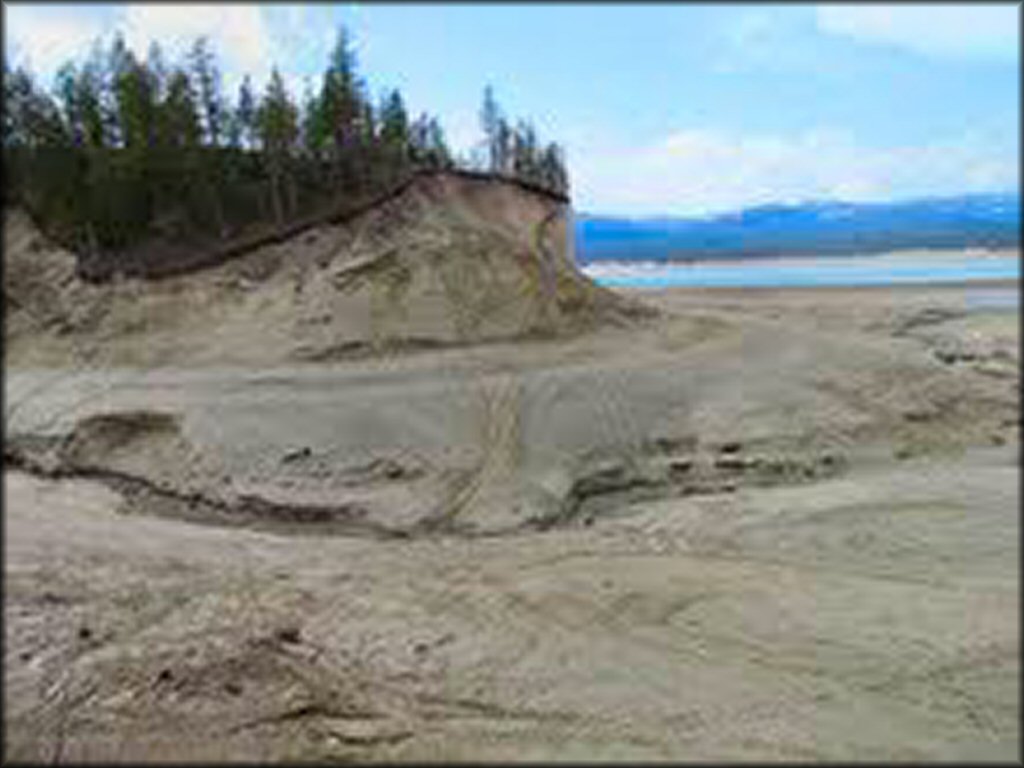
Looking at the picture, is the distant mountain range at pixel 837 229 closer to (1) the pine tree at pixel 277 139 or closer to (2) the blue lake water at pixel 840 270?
(2) the blue lake water at pixel 840 270

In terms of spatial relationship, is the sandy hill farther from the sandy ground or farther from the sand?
the sandy ground

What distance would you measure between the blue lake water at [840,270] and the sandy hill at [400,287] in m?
1.20

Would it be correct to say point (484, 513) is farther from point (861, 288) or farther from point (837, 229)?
point (861, 288)

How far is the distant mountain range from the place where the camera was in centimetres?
565

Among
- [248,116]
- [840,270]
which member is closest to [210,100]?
[248,116]

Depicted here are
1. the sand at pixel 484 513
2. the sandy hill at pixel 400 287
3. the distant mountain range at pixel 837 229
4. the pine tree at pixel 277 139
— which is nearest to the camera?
the distant mountain range at pixel 837 229

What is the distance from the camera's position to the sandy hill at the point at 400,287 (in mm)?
21891

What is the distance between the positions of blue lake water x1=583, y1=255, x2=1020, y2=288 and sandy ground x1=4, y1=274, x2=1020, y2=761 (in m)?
0.37

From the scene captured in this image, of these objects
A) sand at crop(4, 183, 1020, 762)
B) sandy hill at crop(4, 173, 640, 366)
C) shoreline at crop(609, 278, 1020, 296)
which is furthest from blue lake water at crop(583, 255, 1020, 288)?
sandy hill at crop(4, 173, 640, 366)

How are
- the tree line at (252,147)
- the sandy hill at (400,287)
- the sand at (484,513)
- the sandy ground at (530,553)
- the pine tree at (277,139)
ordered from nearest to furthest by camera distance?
the sand at (484,513), the sandy ground at (530,553), the tree line at (252,147), the sandy hill at (400,287), the pine tree at (277,139)

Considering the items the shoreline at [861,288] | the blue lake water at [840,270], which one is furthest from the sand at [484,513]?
the blue lake water at [840,270]

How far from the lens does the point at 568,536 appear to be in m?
15.5

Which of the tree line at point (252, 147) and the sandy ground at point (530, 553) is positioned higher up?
the tree line at point (252, 147)

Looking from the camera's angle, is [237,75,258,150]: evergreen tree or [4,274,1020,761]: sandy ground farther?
[237,75,258,150]: evergreen tree
